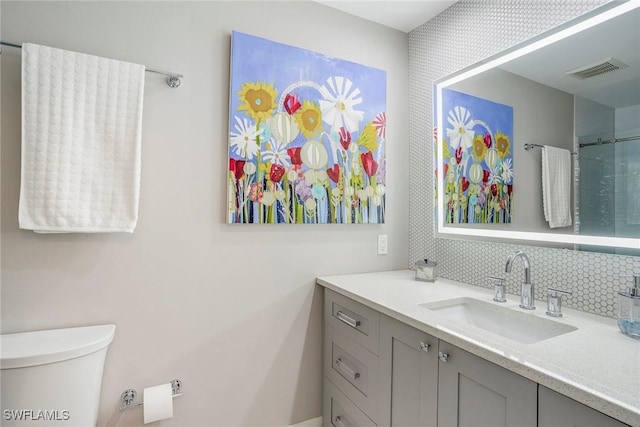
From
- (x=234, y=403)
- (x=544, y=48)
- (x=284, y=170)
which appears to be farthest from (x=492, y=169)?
(x=234, y=403)

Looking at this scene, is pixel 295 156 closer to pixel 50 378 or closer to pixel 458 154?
pixel 458 154

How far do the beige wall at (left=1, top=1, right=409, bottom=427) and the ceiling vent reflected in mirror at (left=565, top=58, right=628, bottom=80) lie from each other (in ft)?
3.67

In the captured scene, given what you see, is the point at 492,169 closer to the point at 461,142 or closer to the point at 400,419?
the point at 461,142

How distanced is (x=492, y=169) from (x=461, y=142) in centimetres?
25

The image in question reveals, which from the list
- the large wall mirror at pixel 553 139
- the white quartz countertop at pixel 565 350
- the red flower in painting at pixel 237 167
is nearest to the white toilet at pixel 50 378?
the red flower in painting at pixel 237 167

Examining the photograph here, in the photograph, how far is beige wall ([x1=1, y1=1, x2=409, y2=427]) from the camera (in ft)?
4.09

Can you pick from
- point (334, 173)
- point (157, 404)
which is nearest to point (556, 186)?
point (334, 173)

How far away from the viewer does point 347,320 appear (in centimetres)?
153

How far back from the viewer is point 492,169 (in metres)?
1.61

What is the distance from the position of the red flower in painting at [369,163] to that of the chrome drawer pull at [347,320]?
815 mm

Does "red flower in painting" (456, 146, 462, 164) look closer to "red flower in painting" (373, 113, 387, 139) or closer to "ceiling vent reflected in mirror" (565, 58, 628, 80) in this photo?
"red flower in painting" (373, 113, 387, 139)

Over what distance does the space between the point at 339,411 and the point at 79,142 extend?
1.67 metres

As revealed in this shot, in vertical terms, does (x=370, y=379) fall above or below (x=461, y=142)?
below

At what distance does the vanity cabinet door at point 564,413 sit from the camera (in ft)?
2.27
